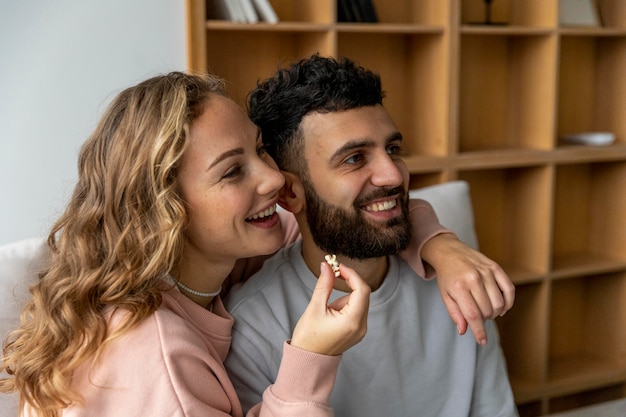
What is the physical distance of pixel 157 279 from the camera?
48.9 inches

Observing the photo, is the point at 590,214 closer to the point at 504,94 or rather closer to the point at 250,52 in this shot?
the point at 504,94

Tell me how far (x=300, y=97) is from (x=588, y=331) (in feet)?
7.62

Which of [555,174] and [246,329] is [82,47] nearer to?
[246,329]

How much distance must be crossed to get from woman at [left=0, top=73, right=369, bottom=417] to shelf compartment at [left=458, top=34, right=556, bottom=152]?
6.17 feet

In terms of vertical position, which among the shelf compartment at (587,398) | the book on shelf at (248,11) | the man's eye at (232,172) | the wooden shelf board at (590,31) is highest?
the book on shelf at (248,11)

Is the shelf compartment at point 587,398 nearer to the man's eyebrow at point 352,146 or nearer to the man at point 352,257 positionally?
the man at point 352,257

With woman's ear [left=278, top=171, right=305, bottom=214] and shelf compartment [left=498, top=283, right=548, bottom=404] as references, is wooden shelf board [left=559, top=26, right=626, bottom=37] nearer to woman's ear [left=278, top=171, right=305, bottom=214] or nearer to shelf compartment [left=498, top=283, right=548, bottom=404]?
shelf compartment [left=498, top=283, right=548, bottom=404]

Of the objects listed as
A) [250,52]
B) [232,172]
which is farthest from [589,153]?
[232,172]

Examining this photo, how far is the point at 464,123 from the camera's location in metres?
3.09

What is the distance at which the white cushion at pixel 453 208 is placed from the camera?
2.02 meters

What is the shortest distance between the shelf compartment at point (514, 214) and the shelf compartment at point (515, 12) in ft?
1.81

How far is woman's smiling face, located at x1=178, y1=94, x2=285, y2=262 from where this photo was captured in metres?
1.26

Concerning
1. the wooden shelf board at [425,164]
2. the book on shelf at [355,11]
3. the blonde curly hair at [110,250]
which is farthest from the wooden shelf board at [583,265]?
the blonde curly hair at [110,250]

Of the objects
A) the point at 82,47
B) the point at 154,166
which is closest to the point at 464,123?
the point at 82,47
